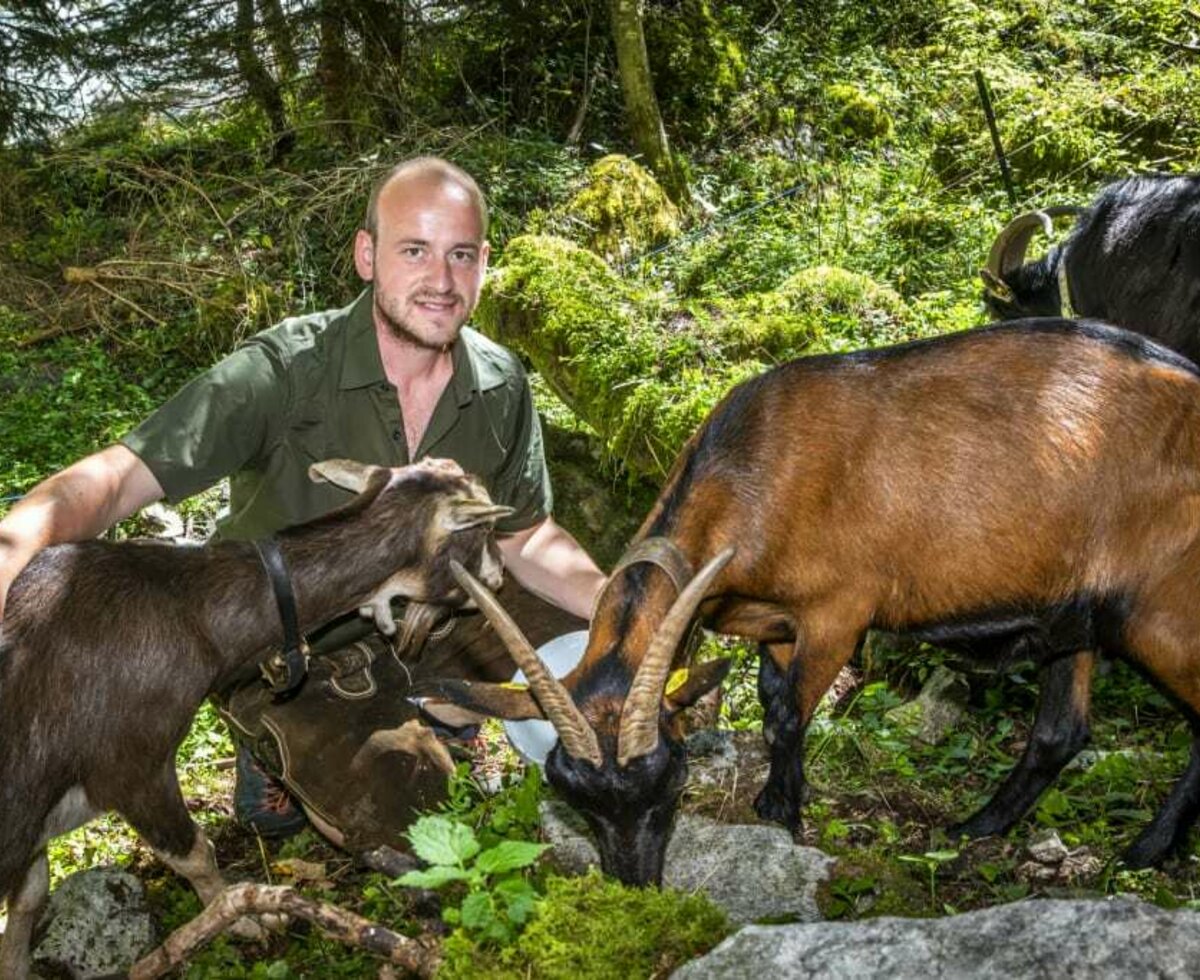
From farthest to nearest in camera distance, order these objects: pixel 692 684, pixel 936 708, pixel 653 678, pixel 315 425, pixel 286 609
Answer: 1. pixel 936 708
2. pixel 315 425
3. pixel 286 609
4. pixel 692 684
5. pixel 653 678

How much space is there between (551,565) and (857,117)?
8765mm

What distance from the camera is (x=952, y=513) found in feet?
14.6

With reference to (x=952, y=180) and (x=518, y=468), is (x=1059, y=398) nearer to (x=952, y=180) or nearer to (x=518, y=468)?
(x=518, y=468)

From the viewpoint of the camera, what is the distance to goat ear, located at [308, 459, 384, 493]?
4.68 m

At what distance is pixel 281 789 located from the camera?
5.46m

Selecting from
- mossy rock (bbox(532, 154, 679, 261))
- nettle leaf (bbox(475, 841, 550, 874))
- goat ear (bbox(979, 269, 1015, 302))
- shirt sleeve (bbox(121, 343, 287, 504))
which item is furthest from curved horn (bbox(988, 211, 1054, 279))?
nettle leaf (bbox(475, 841, 550, 874))

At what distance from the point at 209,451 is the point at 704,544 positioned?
6.42 feet

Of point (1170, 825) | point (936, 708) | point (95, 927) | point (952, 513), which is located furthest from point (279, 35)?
point (1170, 825)

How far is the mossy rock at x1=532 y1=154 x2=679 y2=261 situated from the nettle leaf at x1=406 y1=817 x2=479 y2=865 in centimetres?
808

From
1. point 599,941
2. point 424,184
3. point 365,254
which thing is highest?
point 424,184

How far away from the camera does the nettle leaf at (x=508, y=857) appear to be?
272cm

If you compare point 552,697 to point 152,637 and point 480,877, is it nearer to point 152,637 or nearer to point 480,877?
point 480,877

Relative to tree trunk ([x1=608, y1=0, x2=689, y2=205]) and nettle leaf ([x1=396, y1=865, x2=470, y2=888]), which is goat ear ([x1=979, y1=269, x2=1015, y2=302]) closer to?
tree trunk ([x1=608, y1=0, x2=689, y2=205])

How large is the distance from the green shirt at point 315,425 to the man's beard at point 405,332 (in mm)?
105
